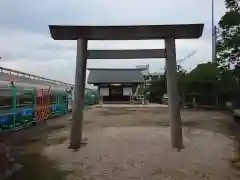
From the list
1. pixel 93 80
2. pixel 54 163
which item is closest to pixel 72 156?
pixel 54 163

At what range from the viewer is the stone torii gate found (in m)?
11.1

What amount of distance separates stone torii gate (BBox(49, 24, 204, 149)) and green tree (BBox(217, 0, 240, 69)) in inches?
513

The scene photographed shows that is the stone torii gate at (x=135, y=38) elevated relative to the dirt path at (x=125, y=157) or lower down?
elevated

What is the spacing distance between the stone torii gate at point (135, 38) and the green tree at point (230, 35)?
1303 cm

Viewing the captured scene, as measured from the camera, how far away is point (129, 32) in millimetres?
11180

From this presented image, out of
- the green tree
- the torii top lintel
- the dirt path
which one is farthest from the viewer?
the green tree

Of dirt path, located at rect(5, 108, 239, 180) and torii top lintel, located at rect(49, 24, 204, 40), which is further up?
torii top lintel, located at rect(49, 24, 204, 40)

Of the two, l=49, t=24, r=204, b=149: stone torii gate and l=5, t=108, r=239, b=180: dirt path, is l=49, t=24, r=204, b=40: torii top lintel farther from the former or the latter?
l=5, t=108, r=239, b=180: dirt path

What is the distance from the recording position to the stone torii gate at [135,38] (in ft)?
36.4

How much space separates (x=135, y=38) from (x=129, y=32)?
0.89ft

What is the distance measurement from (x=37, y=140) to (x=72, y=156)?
11.2 ft

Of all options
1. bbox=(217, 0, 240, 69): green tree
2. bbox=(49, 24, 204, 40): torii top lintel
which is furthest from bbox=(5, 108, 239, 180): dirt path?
bbox=(217, 0, 240, 69): green tree

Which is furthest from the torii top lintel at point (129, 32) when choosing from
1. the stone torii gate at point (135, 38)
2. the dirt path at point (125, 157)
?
the dirt path at point (125, 157)

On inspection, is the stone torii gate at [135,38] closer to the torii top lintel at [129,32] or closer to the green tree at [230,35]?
the torii top lintel at [129,32]
